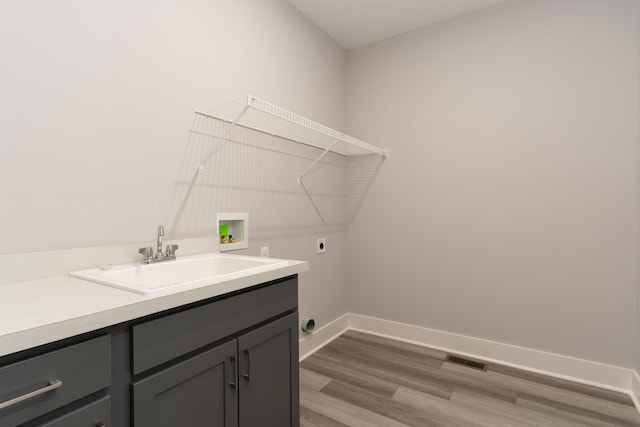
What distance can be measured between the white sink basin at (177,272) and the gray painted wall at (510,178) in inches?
62.1

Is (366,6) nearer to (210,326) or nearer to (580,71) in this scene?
(580,71)

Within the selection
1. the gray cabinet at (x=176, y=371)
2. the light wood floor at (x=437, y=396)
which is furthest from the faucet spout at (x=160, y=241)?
the light wood floor at (x=437, y=396)

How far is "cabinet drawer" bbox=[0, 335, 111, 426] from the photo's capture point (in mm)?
613

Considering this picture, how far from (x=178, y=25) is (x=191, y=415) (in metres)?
1.61

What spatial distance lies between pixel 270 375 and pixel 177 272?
1.89ft

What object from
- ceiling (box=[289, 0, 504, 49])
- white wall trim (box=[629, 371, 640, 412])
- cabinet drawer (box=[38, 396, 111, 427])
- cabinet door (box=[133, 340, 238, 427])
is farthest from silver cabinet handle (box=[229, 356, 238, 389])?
ceiling (box=[289, 0, 504, 49])

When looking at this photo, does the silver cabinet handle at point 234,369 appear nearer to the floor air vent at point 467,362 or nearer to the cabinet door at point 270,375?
the cabinet door at point 270,375

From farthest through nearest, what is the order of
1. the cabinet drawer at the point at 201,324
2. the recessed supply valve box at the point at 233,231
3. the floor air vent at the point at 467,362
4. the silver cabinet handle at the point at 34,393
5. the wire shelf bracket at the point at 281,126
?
the floor air vent at the point at 467,362, the recessed supply valve box at the point at 233,231, the wire shelf bracket at the point at 281,126, the cabinet drawer at the point at 201,324, the silver cabinet handle at the point at 34,393

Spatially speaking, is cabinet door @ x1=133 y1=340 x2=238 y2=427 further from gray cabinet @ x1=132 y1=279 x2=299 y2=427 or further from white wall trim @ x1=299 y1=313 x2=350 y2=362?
white wall trim @ x1=299 y1=313 x2=350 y2=362

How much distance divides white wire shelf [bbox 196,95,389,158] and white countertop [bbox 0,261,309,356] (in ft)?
2.78

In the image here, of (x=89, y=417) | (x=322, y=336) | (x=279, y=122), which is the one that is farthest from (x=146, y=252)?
(x=322, y=336)

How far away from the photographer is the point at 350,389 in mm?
1938

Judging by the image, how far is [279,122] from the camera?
2.15 m

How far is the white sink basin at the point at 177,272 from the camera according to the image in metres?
0.98
